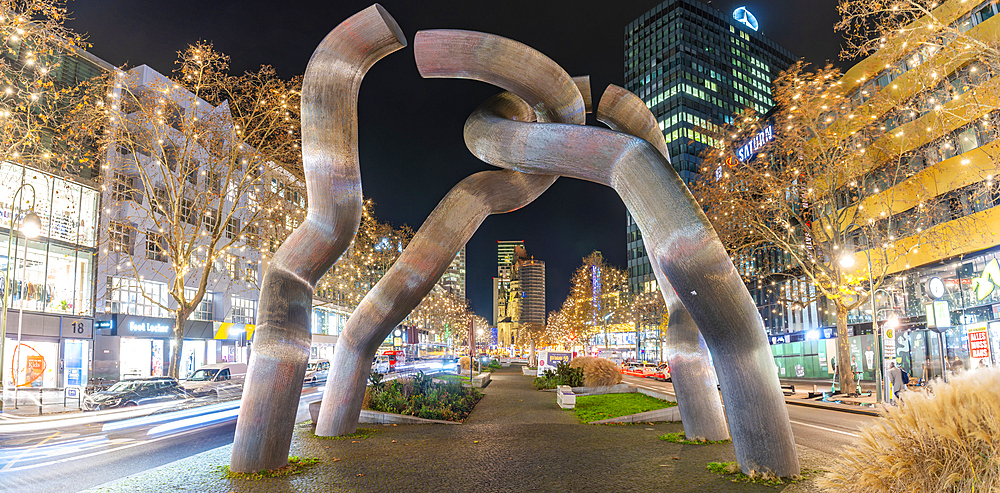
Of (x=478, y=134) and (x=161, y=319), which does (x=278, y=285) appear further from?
(x=161, y=319)

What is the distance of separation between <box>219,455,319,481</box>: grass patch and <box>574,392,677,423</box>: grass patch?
8.40 metres

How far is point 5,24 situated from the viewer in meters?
12.7

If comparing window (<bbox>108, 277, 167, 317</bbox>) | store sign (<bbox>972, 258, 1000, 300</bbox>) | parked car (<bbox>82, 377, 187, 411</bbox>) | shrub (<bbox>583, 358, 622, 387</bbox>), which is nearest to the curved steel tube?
parked car (<bbox>82, 377, 187, 411</bbox>)

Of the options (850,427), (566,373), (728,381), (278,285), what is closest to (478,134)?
(278,285)

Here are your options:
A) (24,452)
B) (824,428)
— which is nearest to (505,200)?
(824,428)

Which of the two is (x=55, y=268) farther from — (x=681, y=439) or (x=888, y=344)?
(x=888, y=344)

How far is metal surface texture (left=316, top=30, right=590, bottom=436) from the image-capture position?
30.8 feet

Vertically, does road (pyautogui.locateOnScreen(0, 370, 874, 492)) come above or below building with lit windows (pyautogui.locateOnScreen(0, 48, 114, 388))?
below

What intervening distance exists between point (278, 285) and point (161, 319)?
35225 millimetres

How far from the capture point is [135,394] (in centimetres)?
2261

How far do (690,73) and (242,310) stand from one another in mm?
82899

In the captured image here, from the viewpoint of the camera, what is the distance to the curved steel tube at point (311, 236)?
8.69 meters

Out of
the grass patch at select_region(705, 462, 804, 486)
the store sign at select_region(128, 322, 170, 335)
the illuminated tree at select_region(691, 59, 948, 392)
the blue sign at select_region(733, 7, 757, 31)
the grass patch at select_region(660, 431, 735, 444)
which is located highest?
the blue sign at select_region(733, 7, 757, 31)

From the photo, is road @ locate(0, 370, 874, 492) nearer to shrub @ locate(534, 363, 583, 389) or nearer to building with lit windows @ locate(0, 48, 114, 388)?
shrub @ locate(534, 363, 583, 389)
